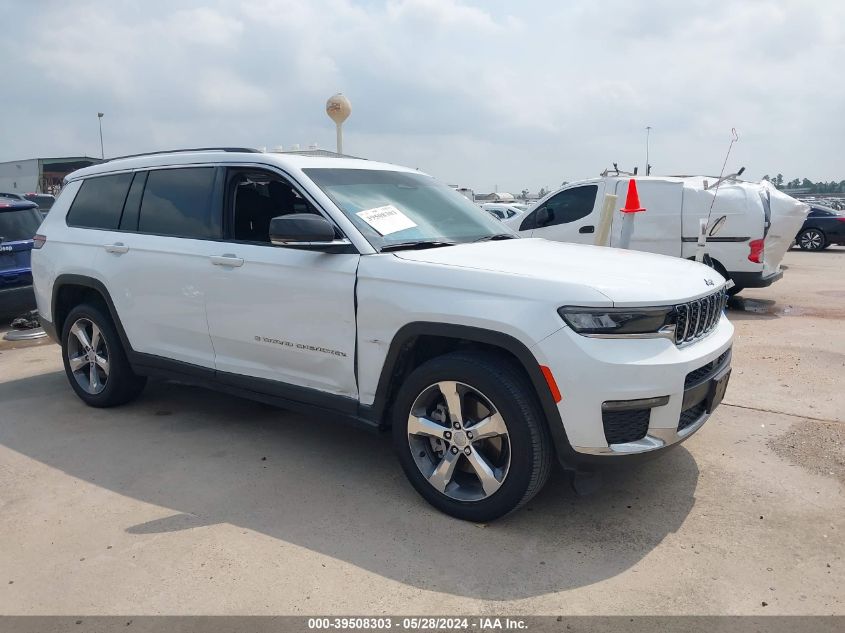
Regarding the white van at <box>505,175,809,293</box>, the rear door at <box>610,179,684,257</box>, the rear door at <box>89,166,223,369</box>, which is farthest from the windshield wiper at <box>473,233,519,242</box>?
the rear door at <box>610,179,684,257</box>

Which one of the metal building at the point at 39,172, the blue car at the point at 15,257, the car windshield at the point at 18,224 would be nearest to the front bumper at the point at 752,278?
the blue car at the point at 15,257

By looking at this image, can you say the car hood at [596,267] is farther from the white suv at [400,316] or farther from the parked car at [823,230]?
the parked car at [823,230]

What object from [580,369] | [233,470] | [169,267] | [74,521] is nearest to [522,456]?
[580,369]

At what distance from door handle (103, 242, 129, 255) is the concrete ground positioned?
4.06ft

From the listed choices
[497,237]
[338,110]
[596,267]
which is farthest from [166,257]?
[338,110]

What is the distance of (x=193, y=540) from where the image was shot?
3.35m

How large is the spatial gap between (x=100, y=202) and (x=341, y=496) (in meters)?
3.13

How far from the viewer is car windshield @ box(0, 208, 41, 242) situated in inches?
326

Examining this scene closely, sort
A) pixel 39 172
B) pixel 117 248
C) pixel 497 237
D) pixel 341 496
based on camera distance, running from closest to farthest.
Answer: pixel 341 496
pixel 497 237
pixel 117 248
pixel 39 172

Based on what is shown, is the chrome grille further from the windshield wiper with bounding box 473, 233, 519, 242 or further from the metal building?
the metal building

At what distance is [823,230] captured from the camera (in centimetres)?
1984

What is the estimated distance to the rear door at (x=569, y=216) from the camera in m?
9.95

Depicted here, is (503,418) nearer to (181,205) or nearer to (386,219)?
(386,219)

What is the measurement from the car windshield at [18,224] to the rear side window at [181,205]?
4.44 m
